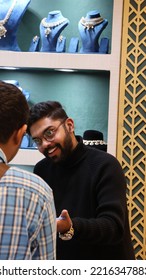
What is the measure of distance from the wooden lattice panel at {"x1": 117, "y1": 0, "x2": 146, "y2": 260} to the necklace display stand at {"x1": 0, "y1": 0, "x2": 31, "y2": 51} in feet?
2.27

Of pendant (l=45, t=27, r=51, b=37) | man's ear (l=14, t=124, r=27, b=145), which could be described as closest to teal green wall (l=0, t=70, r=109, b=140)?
pendant (l=45, t=27, r=51, b=37)

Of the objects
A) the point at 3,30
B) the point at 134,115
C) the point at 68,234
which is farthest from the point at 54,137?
the point at 3,30

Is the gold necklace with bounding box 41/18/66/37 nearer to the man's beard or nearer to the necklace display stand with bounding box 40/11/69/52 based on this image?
the necklace display stand with bounding box 40/11/69/52

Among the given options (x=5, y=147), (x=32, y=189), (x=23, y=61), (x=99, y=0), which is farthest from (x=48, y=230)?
(x=99, y=0)

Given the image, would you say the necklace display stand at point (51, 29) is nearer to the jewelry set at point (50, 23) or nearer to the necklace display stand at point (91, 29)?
the jewelry set at point (50, 23)

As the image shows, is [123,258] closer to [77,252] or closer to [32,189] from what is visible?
[77,252]

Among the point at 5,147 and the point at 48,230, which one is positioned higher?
the point at 5,147

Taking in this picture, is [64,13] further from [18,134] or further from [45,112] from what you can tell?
[18,134]

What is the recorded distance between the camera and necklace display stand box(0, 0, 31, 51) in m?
3.02

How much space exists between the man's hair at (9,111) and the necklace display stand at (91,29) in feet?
6.66

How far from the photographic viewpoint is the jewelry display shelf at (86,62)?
2836 millimetres

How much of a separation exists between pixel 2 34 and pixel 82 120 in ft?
2.55

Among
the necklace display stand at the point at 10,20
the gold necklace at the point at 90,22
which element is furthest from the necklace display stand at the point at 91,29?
the necklace display stand at the point at 10,20

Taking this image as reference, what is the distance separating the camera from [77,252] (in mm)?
1623
